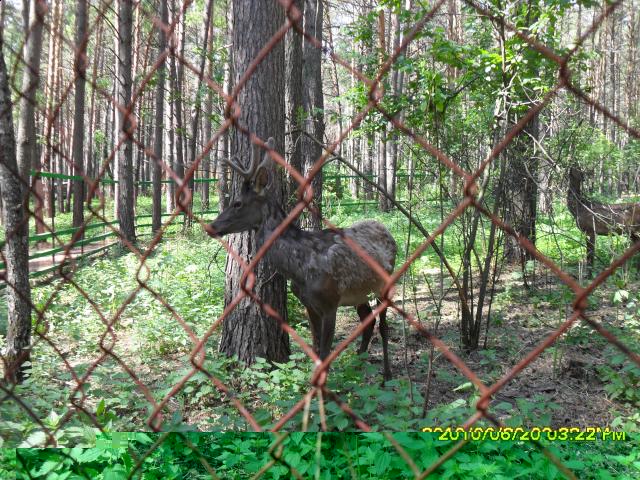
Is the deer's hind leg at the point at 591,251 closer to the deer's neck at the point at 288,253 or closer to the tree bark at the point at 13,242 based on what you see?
the deer's neck at the point at 288,253

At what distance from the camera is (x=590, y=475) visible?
9.39ft

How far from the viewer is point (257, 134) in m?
4.82

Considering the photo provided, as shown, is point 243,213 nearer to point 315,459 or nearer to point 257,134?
point 257,134

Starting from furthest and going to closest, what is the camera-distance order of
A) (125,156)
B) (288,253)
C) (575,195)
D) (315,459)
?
(125,156) < (575,195) < (288,253) < (315,459)

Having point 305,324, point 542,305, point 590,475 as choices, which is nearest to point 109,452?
point 590,475

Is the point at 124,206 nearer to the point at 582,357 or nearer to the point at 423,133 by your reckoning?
the point at 423,133

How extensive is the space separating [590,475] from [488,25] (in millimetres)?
4315

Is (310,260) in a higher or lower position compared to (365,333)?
higher

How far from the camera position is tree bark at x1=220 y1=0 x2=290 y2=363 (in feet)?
15.7

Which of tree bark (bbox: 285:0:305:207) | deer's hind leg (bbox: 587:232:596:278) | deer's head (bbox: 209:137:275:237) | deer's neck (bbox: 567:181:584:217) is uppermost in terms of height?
tree bark (bbox: 285:0:305:207)

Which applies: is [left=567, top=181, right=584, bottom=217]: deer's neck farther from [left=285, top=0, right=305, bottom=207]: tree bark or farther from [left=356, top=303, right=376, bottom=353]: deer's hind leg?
[left=285, top=0, right=305, bottom=207]: tree bark
